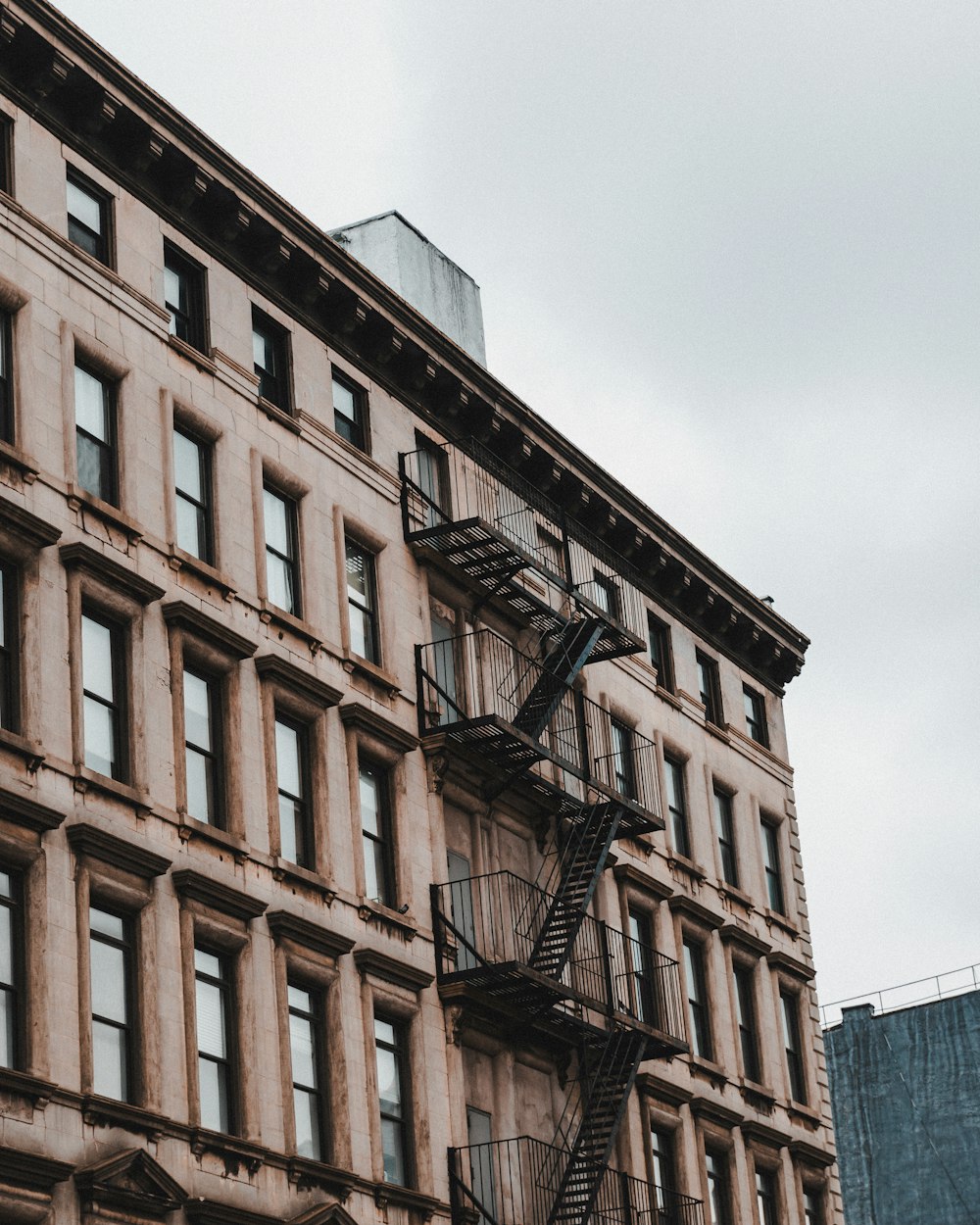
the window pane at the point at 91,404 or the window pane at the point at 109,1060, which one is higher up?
the window pane at the point at 91,404

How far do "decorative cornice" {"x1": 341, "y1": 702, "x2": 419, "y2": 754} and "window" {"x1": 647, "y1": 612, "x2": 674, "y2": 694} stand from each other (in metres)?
11.0

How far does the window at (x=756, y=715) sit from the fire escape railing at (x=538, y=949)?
327 inches

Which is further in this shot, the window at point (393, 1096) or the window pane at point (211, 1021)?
the window at point (393, 1096)

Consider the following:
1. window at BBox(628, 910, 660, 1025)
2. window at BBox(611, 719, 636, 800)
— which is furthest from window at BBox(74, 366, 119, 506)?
window at BBox(611, 719, 636, 800)

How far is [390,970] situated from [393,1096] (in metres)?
1.76

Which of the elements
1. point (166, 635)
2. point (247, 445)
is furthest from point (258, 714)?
point (247, 445)

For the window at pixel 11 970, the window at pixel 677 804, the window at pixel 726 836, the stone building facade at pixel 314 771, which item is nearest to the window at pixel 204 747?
the stone building facade at pixel 314 771

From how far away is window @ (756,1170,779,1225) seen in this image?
4247 centimetres

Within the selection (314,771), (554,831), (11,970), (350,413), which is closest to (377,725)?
(314,771)

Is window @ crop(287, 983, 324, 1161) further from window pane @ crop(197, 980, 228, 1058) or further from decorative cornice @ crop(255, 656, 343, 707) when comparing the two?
decorative cornice @ crop(255, 656, 343, 707)

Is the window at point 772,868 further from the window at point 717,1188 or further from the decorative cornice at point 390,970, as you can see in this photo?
the decorative cornice at point 390,970

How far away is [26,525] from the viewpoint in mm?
27625

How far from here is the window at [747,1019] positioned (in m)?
43.5

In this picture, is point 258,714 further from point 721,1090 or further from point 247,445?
point 721,1090
